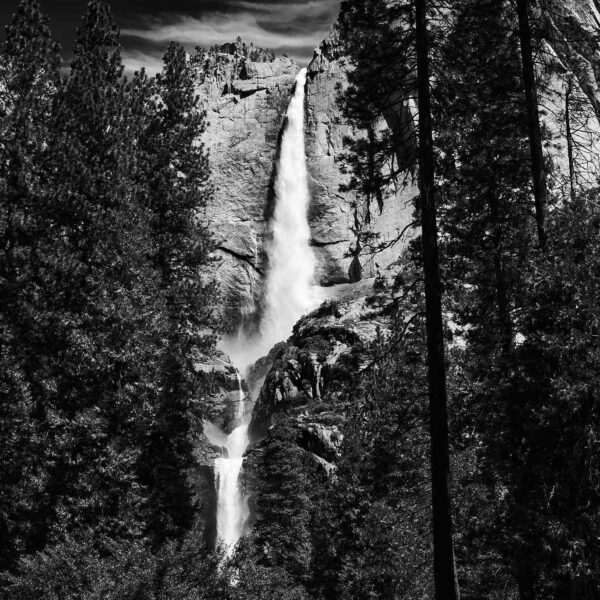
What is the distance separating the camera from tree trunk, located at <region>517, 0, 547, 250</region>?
13797 millimetres

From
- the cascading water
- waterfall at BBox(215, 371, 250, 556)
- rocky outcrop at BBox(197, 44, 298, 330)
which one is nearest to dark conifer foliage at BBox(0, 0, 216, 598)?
waterfall at BBox(215, 371, 250, 556)

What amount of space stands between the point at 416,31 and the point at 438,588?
355 inches

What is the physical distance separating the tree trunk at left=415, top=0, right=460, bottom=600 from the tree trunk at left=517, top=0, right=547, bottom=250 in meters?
2.73

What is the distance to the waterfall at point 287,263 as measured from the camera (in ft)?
249

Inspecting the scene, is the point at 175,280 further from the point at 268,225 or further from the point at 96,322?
the point at 268,225

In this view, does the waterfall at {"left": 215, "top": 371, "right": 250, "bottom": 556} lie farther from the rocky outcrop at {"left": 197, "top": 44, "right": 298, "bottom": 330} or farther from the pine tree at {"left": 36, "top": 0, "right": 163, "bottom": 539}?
the pine tree at {"left": 36, "top": 0, "right": 163, "bottom": 539}

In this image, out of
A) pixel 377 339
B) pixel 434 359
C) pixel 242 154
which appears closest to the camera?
pixel 434 359

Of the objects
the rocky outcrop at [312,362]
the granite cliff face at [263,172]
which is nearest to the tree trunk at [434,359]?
the rocky outcrop at [312,362]

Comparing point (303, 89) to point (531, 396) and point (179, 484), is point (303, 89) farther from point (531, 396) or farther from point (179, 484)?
point (531, 396)

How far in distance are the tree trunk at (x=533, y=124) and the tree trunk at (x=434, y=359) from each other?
273 cm

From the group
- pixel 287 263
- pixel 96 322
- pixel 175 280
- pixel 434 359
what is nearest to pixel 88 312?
pixel 96 322

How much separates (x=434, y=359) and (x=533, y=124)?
19.6 feet

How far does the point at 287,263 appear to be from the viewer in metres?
78.8

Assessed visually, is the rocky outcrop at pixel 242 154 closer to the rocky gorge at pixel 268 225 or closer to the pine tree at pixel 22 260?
the rocky gorge at pixel 268 225
